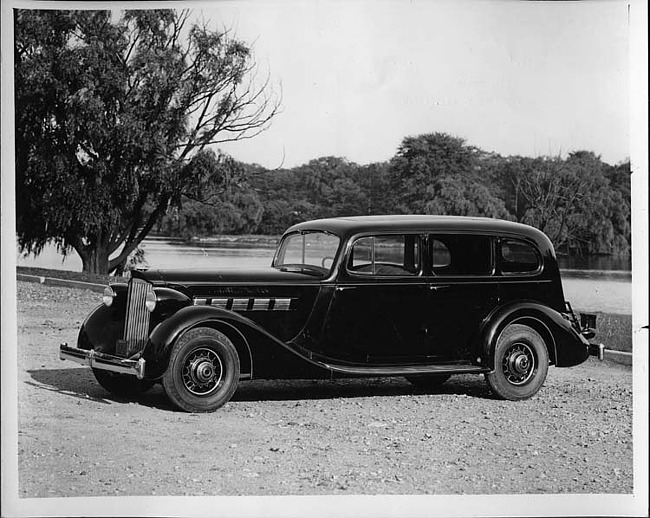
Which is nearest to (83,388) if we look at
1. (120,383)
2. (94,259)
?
(120,383)

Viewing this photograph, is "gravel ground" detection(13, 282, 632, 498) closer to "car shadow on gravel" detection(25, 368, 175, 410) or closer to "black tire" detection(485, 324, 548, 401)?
"car shadow on gravel" detection(25, 368, 175, 410)

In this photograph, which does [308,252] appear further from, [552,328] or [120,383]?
[552,328]

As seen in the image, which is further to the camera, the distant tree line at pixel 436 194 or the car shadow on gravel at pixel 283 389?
the distant tree line at pixel 436 194

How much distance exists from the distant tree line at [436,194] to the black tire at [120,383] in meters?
4.52

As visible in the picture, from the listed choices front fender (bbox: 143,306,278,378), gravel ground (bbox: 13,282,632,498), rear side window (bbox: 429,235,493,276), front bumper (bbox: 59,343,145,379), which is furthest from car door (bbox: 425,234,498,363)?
front bumper (bbox: 59,343,145,379)

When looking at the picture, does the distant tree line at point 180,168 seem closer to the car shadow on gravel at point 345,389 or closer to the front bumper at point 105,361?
the car shadow on gravel at point 345,389

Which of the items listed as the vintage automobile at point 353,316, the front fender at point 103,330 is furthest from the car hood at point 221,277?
the front fender at point 103,330

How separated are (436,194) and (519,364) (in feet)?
22.2

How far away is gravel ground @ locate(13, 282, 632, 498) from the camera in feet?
21.7

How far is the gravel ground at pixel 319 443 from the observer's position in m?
6.62

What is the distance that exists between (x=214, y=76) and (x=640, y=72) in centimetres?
583

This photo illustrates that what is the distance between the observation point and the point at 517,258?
8219 mm

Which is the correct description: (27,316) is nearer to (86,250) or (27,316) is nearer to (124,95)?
(86,250)

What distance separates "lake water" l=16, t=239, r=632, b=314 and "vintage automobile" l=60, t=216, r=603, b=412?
0.86 meters
